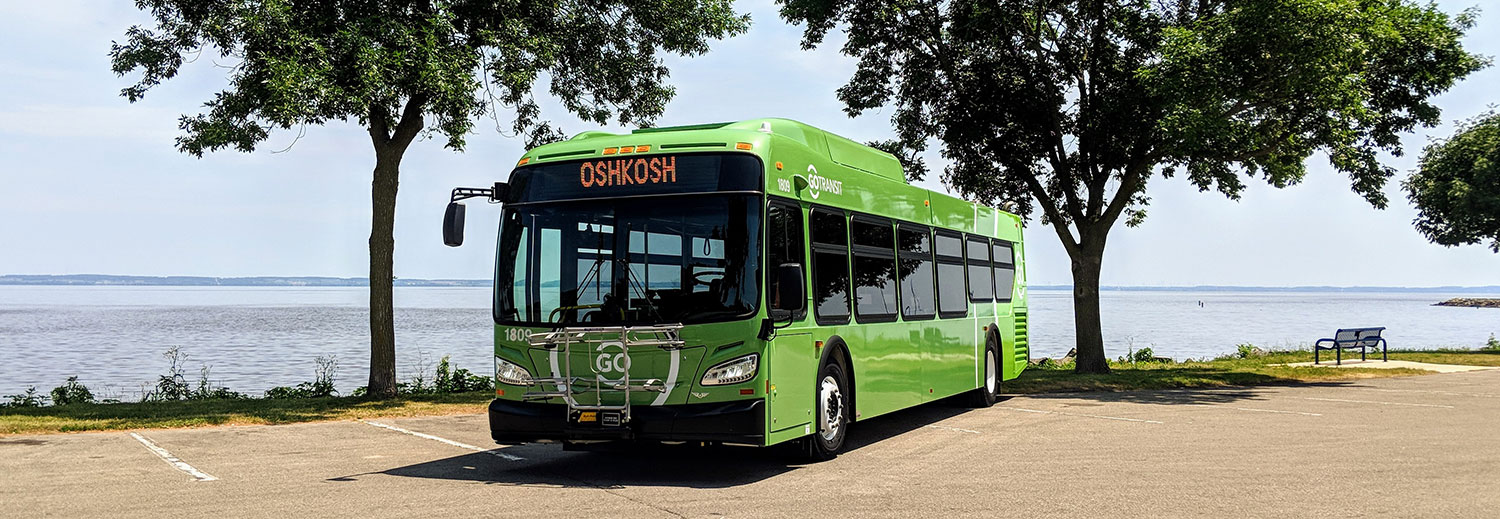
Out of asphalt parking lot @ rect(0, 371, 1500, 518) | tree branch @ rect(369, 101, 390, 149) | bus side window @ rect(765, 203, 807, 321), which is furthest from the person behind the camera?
tree branch @ rect(369, 101, 390, 149)

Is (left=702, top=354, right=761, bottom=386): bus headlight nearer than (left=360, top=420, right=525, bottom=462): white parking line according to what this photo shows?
Yes

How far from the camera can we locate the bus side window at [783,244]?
9922mm

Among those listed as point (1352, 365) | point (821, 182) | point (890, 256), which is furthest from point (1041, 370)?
point (821, 182)

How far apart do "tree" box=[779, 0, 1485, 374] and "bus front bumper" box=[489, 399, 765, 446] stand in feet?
40.5

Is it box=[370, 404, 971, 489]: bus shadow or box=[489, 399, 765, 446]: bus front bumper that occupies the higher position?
box=[489, 399, 765, 446]: bus front bumper

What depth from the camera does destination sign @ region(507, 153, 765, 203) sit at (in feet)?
32.7

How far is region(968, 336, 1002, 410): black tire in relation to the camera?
1672 centimetres

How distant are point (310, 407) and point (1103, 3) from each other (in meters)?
15.4

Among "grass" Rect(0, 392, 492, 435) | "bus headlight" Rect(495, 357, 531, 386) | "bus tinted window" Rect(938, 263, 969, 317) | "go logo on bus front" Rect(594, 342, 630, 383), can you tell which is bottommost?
"grass" Rect(0, 392, 492, 435)

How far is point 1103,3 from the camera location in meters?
22.6

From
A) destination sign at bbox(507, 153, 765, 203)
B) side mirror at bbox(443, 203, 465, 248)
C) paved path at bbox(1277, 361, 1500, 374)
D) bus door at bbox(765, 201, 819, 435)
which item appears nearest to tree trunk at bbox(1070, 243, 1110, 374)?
paved path at bbox(1277, 361, 1500, 374)

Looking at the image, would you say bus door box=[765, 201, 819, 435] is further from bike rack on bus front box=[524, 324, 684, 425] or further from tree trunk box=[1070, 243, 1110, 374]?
tree trunk box=[1070, 243, 1110, 374]

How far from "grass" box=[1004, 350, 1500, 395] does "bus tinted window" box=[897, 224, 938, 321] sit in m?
6.55

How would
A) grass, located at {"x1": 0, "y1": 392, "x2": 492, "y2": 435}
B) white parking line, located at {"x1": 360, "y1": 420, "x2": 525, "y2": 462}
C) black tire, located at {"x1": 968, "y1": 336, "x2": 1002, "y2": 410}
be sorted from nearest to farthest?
white parking line, located at {"x1": 360, "y1": 420, "x2": 525, "y2": 462} < grass, located at {"x1": 0, "y1": 392, "x2": 492, "y2": 435} < black tire, located at {"x1": 968, "y1": 336, "x2": 1002, "y2": 410}
